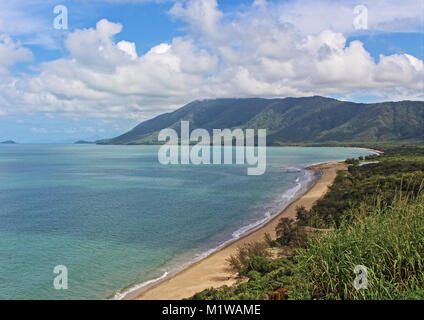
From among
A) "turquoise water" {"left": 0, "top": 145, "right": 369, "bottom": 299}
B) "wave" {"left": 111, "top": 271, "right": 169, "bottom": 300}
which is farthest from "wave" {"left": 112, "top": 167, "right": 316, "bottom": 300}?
"turquoise water" {"left": 0, "top": 145, "right": 369, "bottom": 299}

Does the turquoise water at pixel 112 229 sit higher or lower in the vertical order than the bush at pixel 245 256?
lower

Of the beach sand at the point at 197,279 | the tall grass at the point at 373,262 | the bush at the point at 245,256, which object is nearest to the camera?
the tall grass at the point at 373,262

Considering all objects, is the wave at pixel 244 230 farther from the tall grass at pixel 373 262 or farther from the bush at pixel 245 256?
the tall grass at pixel 373 262

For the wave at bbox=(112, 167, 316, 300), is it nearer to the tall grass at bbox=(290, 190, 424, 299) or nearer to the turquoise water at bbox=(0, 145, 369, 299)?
the turquoise water at bbox=(0, 145, 369, 299)

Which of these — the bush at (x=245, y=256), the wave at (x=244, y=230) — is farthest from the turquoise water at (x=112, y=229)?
the bush at (x=245, y=256)

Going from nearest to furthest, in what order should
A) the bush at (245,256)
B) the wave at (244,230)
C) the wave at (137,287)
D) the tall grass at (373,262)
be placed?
1. the tall grass at (373,262)
2. the wave at (137,287)
3. the wave at (244,230)
4. the bush at (245,256)

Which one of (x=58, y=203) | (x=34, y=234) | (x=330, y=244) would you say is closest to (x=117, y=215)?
(x=34, y=234)

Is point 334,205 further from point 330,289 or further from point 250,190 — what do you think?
point 330,289

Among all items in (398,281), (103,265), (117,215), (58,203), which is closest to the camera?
(398,281)
